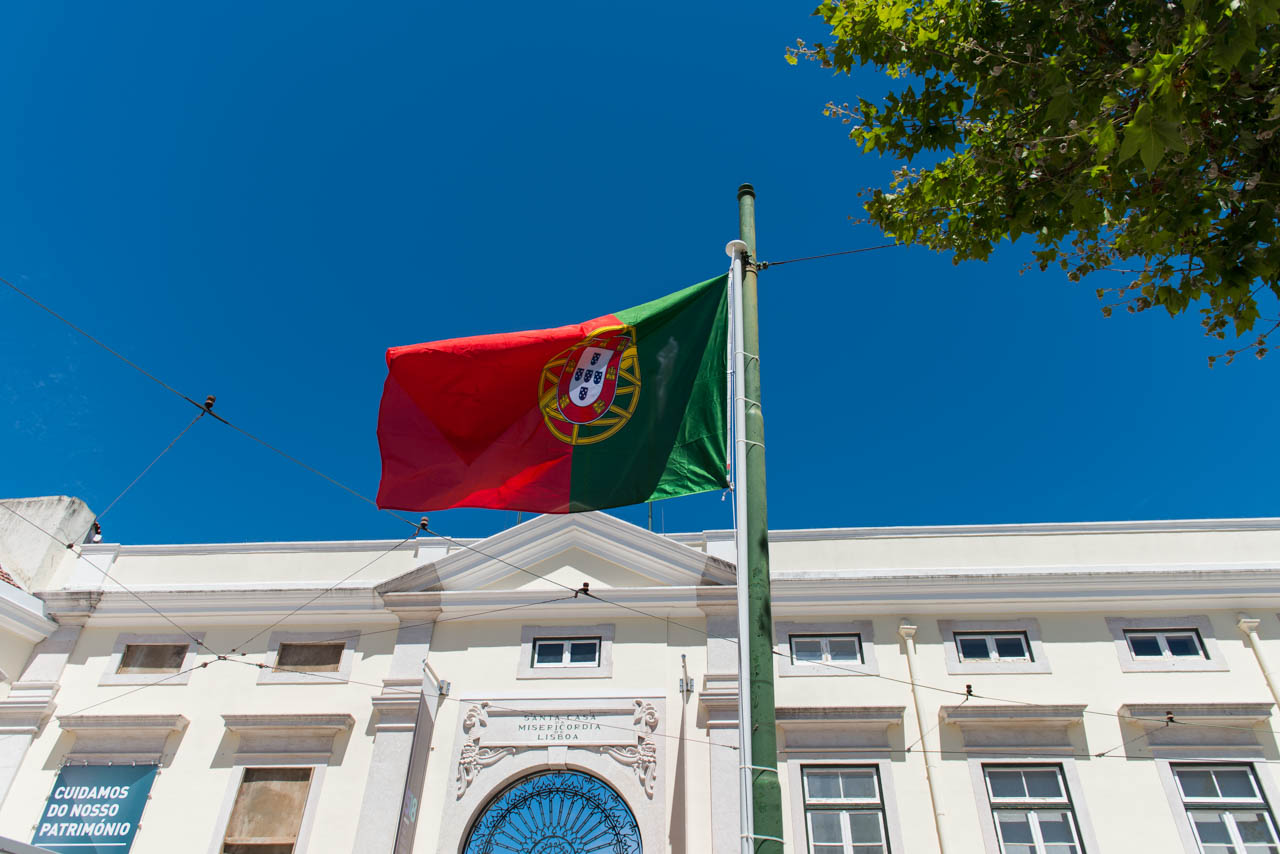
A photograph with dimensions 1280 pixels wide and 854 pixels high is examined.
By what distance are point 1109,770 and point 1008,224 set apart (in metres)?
8.41

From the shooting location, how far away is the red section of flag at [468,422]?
7848 mm

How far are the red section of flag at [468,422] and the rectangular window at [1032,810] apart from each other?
8279 mm

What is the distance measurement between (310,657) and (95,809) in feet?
11.3

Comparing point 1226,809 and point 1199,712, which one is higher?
point 1199,712

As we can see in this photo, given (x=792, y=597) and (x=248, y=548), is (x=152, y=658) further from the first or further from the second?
(x=792, y=597)

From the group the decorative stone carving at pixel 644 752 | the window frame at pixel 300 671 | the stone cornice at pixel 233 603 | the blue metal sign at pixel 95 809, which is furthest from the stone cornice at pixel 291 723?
the decorative stone carving at pixel 644 752

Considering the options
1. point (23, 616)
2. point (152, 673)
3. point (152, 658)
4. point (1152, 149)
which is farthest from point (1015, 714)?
point (23, 616)

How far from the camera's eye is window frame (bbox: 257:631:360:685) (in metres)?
13.4

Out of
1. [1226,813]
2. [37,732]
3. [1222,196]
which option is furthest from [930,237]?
[37,732]

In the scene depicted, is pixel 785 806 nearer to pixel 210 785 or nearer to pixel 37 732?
pixel 210 785

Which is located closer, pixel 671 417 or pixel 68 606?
pixel 671 417

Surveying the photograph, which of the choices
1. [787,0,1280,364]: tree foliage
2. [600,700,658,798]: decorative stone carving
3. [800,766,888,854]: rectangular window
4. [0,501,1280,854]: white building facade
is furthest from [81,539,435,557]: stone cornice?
[787,0,1280,364]: tree foliage

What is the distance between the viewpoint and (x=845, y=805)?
38.3 feet

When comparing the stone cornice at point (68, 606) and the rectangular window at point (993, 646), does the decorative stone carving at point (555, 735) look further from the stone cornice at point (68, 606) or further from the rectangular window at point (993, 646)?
the stone cornice at point (68, 606)
